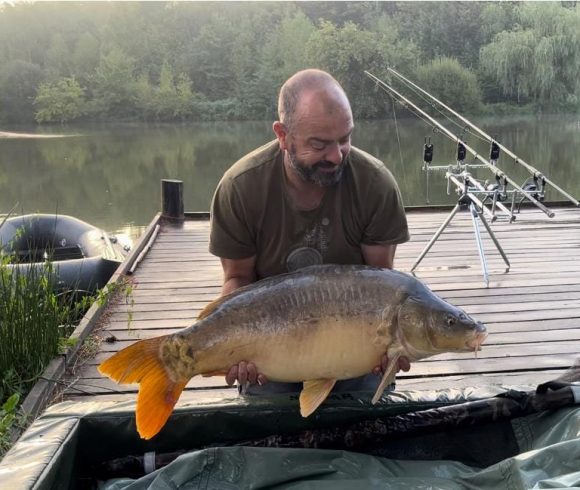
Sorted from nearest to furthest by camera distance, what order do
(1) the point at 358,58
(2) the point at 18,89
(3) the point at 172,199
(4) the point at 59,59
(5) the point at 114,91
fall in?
1. (3) the point at 172,199
2. (1) the point at 358,58
3. (2) the point at 18,89
4. (5) the point at 114,91
5. (4) the point at 59,59

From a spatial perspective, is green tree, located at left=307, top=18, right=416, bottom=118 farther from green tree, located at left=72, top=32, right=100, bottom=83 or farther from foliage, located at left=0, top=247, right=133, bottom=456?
foliage, located at left=0, top=247, right=133, bottom=456

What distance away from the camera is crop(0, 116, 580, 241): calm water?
31.8 feet

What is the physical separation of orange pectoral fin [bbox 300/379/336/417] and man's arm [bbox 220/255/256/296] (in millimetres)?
441

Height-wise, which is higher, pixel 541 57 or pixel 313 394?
pixel 541 57

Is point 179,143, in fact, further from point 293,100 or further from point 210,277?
point 293,100

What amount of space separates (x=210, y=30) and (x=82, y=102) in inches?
356

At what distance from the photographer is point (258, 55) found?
3381cm

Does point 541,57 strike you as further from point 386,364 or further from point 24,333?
point 386,364

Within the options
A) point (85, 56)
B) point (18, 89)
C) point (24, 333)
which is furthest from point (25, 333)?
point (85, 56)

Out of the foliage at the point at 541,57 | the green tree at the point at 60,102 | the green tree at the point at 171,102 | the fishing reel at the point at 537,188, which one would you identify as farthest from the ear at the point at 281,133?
the green tree at the point at 60,102

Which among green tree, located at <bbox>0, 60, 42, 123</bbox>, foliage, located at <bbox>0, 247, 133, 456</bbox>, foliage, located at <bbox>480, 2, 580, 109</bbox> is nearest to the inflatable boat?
foliage, located at <bbox>0, 247, 133, 456</bbox>

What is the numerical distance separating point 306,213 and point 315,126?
285mm

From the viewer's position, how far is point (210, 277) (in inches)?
149

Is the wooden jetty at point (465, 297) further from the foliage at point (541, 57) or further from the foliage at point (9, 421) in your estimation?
the foliage at point (541, 57)
